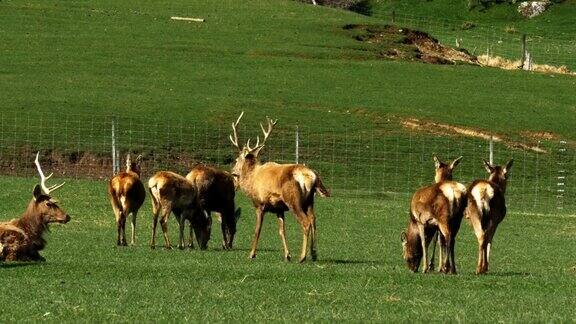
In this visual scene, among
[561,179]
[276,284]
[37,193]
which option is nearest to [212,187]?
[37,193]

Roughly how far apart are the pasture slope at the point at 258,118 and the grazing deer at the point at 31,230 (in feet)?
1.43

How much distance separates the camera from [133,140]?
40.6 meters

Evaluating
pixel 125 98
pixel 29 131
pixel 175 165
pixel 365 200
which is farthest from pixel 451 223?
pixel 125 98

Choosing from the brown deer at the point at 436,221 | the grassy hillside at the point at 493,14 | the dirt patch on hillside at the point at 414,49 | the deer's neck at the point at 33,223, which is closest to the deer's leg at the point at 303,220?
the brown deer at the point at 436,221

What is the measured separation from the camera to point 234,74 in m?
53.0

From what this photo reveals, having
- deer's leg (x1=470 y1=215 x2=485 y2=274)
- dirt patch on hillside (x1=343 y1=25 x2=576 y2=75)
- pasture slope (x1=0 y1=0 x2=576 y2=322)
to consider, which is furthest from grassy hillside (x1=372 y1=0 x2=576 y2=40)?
deer's leg (x1=470 y1=215 x2=485 y2=274)

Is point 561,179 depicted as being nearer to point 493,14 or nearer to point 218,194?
point 218,194

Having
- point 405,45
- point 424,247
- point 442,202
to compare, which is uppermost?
point 405,45

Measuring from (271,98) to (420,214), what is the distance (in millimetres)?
30105

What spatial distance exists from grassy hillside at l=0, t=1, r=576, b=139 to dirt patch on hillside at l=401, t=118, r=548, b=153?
0.84 m

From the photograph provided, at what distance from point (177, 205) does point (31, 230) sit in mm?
4020

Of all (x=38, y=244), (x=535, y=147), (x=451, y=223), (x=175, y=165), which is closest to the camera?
(x=451, y=223)

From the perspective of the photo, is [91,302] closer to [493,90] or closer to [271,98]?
A: [271,98]

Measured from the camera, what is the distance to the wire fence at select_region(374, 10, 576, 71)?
231ft
